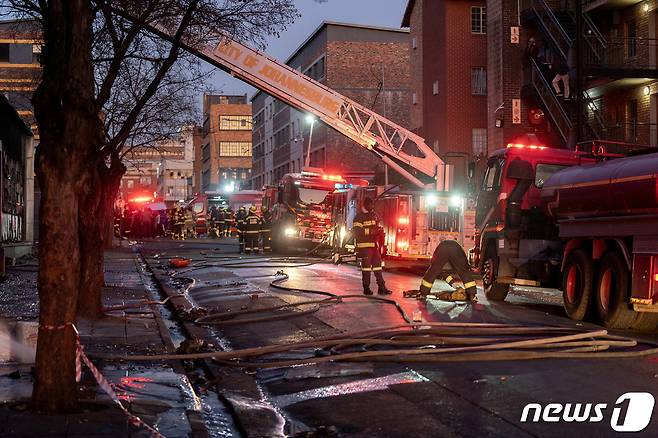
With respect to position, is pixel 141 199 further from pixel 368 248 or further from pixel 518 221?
pixel 518 221

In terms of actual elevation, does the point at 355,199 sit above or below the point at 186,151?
below

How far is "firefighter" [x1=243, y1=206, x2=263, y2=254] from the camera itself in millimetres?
35812

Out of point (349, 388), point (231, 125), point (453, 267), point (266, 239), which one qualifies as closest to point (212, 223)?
point (266, 239)

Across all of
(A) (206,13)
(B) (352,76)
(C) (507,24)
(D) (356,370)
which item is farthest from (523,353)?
(B) (352,76)

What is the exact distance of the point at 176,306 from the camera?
16.2 m

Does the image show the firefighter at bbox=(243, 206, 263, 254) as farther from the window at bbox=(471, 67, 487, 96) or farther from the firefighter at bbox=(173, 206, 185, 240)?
the firefighter at bbox=(173, 206, 185, 240)

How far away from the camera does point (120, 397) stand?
25.2 feet

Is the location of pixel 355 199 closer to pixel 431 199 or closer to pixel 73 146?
pixel 431 199

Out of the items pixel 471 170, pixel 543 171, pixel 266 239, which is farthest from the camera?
pixel 266 239

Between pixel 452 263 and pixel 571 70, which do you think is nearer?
pixel 452 263

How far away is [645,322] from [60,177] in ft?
27.9

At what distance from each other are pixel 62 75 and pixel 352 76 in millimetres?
59761

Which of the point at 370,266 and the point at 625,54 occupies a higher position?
the point at 625,54

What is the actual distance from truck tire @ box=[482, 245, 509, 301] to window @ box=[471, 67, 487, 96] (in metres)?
23.8
